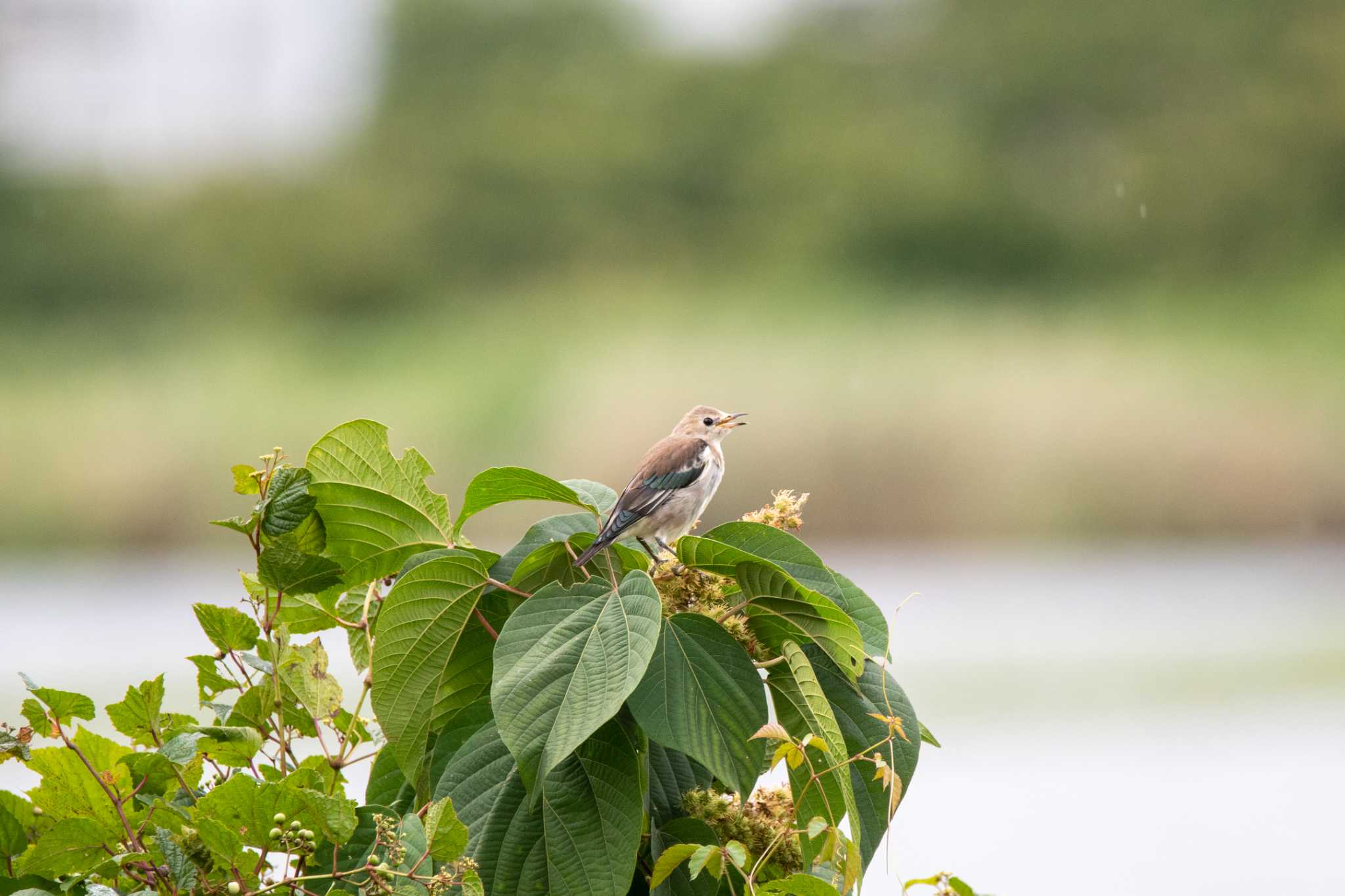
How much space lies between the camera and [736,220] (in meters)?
15.2

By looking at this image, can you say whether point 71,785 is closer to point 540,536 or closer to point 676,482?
point 540,536

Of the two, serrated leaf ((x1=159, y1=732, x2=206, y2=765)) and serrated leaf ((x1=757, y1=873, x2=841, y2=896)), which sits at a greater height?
serrated leaf ((x1=159, y1=732, x2=206, y2=765))

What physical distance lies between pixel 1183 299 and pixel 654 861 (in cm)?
1664

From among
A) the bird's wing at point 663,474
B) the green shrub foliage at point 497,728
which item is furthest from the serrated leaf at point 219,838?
the bird's wing at point 663,474

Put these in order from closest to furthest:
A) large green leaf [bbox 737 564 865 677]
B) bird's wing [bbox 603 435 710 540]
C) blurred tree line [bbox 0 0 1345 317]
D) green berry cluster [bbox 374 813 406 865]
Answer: green berry cluster [bbox 374 813 406 865] → large green leaf [bbox 737 564 865 677] → bird's wing [bbox 603 435 710 540] → blurred tree line [bbox 0 0 1345 317]

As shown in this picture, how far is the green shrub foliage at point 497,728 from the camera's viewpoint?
2.00ft

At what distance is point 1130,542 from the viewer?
Result: 38.1ft

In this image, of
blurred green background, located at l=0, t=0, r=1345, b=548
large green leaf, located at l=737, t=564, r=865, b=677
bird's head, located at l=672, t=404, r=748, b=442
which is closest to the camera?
large green leaf, located at l=737, t=564, r=865, b=677

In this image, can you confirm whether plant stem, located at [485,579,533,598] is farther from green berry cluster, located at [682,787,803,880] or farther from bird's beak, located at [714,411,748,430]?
bird's beak, located at [714,411,748,430]

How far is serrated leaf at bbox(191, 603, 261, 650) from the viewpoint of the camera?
2.54ft

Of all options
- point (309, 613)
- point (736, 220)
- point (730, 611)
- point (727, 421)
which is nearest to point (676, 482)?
point (727, 421)

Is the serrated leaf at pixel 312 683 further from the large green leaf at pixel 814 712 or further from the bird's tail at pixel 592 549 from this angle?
the large green leaf at pixel 814 712

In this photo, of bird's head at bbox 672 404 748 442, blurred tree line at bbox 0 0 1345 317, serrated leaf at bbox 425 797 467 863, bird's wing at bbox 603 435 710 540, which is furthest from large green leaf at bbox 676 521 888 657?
blurred tree line at bbox 0 0 1345 317

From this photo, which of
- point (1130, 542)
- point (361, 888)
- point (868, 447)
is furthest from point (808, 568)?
point (1130, 542)
